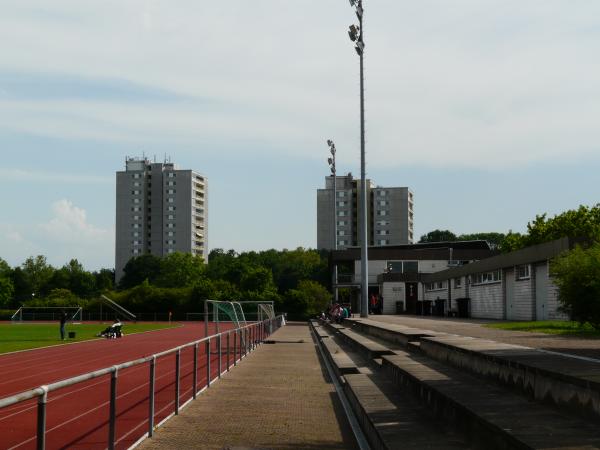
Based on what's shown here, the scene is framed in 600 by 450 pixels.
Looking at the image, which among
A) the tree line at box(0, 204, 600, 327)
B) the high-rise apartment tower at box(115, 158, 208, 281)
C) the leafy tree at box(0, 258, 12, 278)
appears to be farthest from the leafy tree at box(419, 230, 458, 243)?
the leafy tree at box(0, 258, 12, 278)

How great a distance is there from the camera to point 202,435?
10219mm

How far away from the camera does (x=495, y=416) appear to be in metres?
7.92

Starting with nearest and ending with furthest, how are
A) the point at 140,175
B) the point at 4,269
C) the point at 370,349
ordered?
the point at 370,349
the point at 4,269
the point at 140,175

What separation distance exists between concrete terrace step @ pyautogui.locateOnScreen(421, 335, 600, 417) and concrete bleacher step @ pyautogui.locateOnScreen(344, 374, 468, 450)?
118 centimetres

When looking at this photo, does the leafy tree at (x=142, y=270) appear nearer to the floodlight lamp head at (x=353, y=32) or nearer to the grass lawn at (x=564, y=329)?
the floodlight lamp head at (x=353, y=32)

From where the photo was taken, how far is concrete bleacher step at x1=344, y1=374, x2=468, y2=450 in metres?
A: 8.19

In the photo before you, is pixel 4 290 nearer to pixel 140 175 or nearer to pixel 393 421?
pixel 140 175

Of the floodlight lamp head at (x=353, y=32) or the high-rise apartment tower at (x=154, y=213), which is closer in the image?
the floodlight lamp head at (x=353, y=32)

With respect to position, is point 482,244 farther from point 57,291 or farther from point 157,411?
point 157,411

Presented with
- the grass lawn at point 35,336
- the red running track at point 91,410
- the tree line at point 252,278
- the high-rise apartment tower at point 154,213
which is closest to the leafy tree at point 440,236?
the tree line at point 252,278

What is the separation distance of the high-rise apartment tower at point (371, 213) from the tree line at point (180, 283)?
8.18 m

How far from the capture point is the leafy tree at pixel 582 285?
25.0 metres

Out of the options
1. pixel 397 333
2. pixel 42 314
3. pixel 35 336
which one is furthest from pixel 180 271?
pixel 397 333

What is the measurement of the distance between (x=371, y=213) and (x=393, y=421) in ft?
554
